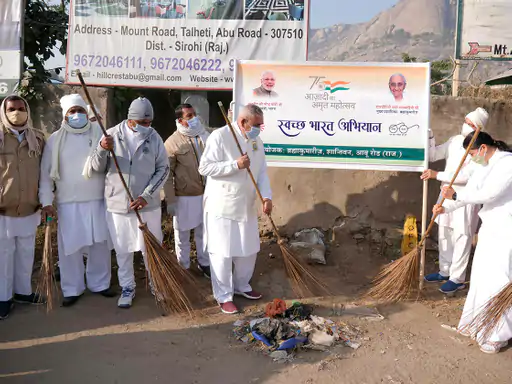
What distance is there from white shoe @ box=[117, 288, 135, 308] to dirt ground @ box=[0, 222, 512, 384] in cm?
6

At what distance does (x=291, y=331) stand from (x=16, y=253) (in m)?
2.59

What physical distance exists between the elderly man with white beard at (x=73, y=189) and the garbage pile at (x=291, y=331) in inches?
61.9

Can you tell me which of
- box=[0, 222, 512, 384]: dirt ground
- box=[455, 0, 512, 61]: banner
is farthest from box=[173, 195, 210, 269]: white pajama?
box=[455, 0, 512, 61]: banner

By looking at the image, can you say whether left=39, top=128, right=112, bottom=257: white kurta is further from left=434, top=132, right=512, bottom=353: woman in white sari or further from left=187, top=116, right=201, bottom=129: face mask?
left=434, top=132, right=512, bottom=353: woman in white sari

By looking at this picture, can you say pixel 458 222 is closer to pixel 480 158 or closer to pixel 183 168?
pixel 480 158

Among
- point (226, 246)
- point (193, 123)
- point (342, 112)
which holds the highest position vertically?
point (342, 112)

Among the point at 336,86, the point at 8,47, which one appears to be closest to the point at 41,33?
the point at 8,47

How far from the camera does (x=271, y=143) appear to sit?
5.59 m

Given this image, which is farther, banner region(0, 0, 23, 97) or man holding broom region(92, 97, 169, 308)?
banner region(0, 0, 23, 97)

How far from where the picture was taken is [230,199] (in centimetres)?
459

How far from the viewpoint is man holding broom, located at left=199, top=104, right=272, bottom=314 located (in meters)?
4.56

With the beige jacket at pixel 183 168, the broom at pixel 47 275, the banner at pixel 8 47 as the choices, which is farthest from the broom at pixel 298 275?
the banner at pixel 8 47

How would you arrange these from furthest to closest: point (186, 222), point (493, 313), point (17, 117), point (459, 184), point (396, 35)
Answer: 1. point (396, 35)
2. point (186, 222)
3. point (459, 184)
4. point (17, 117)
5. point (493, 313)

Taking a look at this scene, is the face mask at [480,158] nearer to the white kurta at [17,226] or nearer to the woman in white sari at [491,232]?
the woman in white sari at [491,232]
